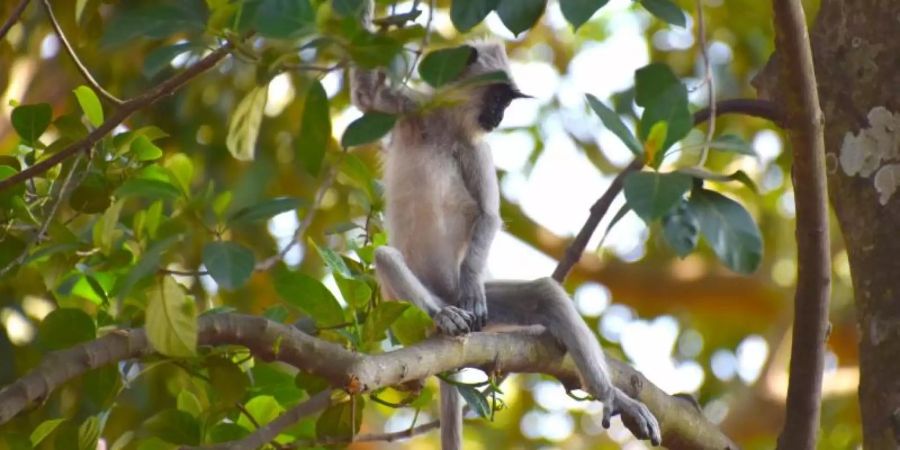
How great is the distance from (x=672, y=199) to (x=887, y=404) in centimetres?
120

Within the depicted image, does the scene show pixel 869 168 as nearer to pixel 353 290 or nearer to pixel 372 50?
pixel 353 290

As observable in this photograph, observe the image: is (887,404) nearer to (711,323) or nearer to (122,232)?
(122,232)

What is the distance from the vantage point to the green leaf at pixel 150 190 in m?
2.76

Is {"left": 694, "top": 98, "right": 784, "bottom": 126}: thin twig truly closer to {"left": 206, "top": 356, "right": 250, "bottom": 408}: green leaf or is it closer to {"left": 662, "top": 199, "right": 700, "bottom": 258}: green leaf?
{"left": 662, "top": 199, "right": 700, "bottom": 258}: green leaf

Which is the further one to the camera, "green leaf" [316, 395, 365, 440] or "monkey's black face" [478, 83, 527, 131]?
"monkey's black face" [478, 83, 527, 131]

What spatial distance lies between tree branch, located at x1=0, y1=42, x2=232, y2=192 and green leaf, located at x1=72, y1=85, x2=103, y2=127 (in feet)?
0.79

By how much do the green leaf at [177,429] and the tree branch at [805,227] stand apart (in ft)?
4.94

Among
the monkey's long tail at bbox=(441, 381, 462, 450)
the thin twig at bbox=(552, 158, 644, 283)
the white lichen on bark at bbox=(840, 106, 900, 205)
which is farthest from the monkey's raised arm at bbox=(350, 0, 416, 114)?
the white lichen on bark at bbox=(840, 106, 900, 205)

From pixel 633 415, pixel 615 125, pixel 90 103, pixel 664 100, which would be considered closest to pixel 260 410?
pixel 90 103

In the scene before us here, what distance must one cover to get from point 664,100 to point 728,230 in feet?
0.89

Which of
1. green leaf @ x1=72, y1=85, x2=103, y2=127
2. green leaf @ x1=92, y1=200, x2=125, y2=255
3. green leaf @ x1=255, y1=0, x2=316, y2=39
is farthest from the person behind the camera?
green leaf @ x1=72, y1=85, x2=103, y2=127

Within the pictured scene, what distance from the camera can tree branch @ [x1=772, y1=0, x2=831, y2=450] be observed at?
3100mm

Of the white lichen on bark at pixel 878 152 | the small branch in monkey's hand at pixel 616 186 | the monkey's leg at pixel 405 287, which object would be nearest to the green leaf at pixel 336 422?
the monkey's leg at pixel 405 287

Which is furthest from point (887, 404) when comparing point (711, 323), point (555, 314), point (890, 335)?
point (711, 323)
